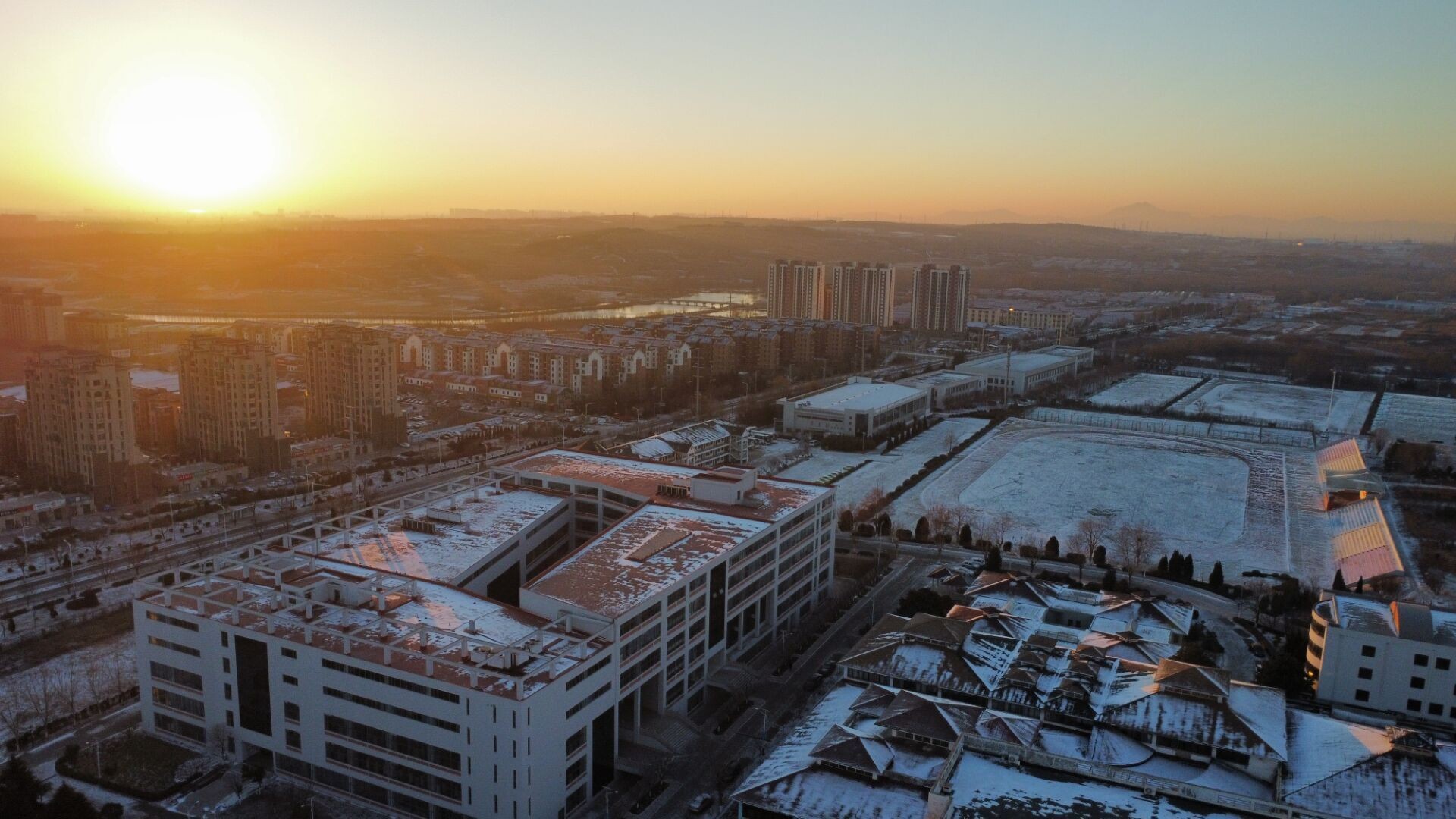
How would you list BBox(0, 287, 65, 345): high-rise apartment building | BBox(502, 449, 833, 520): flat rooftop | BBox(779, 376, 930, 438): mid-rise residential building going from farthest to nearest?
BBox(0, 287, 65, 345): high-rise apartment building, BBox(779, 376, 930, 438): mid-rise residential building, BBox(502, 449, 833, 520): flat rooftop

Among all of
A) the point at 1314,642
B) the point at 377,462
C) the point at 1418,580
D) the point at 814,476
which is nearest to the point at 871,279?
the point at 814,476

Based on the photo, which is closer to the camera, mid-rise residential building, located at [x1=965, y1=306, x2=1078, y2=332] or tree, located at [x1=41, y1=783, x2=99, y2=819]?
tree, located at [x1=41, y1=783, x2=99, y2=819]

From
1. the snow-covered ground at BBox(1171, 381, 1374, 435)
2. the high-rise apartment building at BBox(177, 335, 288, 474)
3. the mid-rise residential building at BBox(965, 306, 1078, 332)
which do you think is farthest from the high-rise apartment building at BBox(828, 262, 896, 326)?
the high-rise apartment building at BBox(177, 335, 288, 474)

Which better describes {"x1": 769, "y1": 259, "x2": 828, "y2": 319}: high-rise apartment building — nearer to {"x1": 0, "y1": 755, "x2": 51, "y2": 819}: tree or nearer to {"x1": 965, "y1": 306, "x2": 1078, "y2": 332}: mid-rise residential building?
{"x1": 965, "y1": 306, "x2": 1078, "y2": 332}: mid-rise residential building

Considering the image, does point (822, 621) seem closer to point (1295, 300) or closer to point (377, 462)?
point (377, 462)

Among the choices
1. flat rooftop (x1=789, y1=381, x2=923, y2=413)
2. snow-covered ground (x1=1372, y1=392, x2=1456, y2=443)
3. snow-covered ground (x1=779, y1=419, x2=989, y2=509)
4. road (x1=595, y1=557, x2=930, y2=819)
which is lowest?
snow-covered ground (x1=779, y1=419, x2=989, y2=509)

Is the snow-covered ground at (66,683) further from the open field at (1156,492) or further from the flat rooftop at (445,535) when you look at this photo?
the open field at (1156,492)
